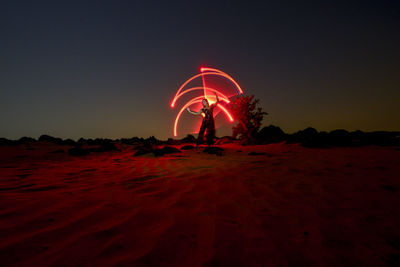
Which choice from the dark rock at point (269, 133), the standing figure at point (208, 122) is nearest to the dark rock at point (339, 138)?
the dark rock at point (269, 133)

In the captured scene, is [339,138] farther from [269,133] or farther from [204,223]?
[204,223]

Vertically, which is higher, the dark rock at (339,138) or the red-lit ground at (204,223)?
the dark rock at (339,138)

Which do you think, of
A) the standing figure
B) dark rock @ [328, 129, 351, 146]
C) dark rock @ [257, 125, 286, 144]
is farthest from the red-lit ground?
the standing figure

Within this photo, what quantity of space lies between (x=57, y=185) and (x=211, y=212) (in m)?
2.41

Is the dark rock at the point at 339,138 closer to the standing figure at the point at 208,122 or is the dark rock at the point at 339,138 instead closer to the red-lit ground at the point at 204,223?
the red-lit ground at the point at 204,223

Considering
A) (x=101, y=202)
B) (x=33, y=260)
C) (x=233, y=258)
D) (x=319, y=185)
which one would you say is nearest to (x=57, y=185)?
(x=101, y=202)

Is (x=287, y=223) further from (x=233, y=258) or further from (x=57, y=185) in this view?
(x=57, y=185)

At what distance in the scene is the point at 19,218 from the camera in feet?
4.83

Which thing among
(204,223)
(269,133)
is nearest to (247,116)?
(269,133)

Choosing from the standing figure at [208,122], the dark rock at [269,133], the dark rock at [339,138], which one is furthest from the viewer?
the standing figure at [208,122]

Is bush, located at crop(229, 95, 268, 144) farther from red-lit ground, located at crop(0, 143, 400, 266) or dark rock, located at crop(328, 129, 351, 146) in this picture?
red-lit ground, located at crop(0, 143, 400, 266)

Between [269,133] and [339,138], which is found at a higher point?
[269,133]

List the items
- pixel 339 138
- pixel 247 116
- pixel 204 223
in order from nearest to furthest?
1. pixel 204 223
2. pixel 339 138
3. pixel 247 116

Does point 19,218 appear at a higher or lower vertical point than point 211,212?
higher
